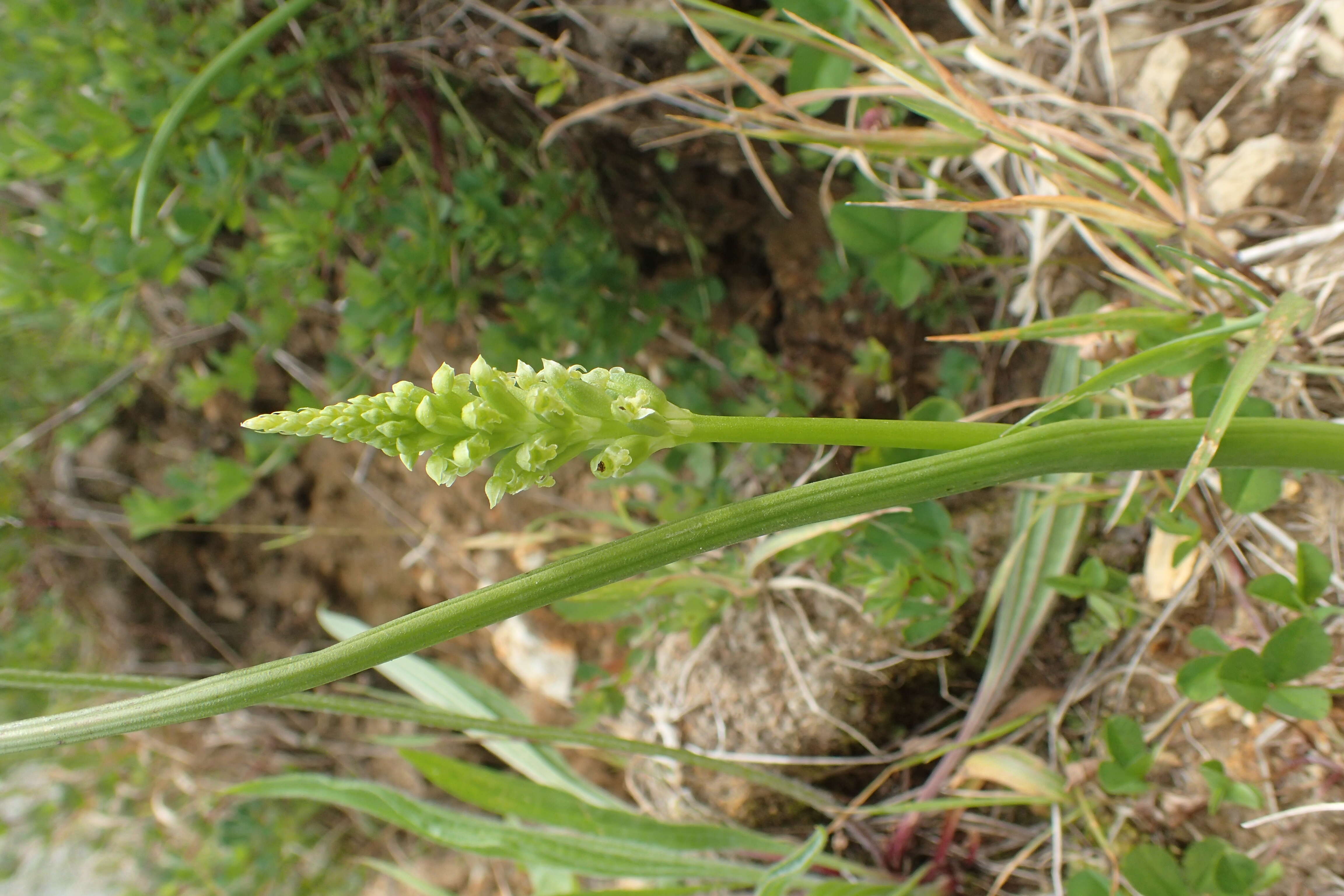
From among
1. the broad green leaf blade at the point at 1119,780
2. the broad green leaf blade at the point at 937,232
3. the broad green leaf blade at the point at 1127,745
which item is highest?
the broad green leaf blade at the point at 937,232

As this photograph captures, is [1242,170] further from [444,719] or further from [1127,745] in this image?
[444,719]

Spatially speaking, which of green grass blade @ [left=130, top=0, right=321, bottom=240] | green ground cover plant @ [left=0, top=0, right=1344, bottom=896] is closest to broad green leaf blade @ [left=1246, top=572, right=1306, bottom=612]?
green ground cover plant @ [left=0, top=0, right=1344, bottom=896]

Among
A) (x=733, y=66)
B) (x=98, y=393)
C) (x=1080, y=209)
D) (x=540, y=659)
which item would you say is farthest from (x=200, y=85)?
(x=540, y=659)

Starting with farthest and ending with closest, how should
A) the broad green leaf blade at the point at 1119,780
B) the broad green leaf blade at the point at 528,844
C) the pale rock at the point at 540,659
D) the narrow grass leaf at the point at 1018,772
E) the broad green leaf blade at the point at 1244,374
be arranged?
the pale rock at the point at 540,659 → the broad green leaf blade at the point at 528,844 → the narrow grass leaf at the point at 1018,772 → the broad green leaf blade at the point at 1119,780 → the broad green leaf blade at the point at 1244,374

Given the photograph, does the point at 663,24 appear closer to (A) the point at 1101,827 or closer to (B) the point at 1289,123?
(B) the point at 1289,123

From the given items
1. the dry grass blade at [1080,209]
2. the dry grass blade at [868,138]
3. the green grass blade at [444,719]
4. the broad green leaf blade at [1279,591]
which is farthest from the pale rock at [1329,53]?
the green grass blade at [444,719]

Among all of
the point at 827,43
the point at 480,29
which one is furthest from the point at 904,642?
the point at 480,29

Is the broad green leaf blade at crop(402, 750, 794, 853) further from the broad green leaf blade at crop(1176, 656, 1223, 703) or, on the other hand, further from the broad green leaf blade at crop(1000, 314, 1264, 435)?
the broad green leaf blade at crop(1000, 314, 1264, 435)

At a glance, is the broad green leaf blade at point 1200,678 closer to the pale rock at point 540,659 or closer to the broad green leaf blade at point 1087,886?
the broad green leaf blade at point 1087,886
